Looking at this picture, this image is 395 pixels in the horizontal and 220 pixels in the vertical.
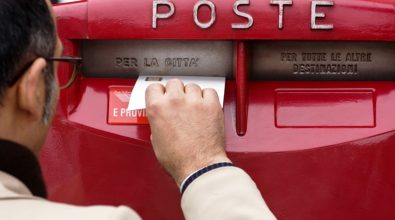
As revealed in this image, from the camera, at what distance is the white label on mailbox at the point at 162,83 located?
1862mm

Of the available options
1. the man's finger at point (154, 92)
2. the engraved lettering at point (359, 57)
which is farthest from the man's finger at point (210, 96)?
the engraved lettering at point (359, 57)

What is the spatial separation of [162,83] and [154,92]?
0.10 meters

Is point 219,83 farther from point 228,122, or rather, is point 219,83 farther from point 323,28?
point 323,28

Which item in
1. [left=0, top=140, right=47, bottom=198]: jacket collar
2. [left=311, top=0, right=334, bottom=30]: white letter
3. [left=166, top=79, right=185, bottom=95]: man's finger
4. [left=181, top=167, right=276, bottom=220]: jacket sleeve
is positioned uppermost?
[left=311, top=0, right=334, bottom=30]: white letter

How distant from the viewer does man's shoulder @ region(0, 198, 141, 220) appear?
4.00 ft

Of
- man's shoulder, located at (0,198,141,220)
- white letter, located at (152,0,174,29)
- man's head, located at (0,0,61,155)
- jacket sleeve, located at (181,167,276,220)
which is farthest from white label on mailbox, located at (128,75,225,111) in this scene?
man's shoulder, located at (0,198,141,220)

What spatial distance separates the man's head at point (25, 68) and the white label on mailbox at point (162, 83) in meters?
0.40

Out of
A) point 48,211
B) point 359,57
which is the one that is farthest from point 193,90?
point 48,211

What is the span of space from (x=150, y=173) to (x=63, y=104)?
333 millimetres

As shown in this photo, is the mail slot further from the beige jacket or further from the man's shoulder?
the man's shoulder

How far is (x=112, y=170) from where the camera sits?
196 centimetres

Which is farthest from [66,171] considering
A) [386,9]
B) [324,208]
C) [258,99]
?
[386,9]

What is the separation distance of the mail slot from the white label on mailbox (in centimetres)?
4

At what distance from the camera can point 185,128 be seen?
1.76 metres
